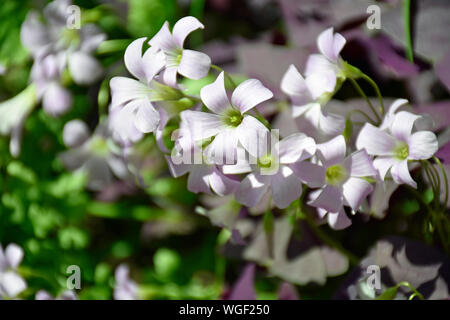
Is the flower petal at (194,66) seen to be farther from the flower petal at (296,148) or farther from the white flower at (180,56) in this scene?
the flower petal at (296,148)

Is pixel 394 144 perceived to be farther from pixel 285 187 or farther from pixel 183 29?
pixel 183 29

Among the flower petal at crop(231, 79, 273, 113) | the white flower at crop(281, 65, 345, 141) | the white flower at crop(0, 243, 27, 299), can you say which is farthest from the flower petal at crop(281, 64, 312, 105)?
the white flower at crop(0, 243, 27, 299)

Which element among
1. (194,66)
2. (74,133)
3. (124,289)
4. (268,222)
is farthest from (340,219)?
(74,133)

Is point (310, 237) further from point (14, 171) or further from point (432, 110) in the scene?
point (14, 171)

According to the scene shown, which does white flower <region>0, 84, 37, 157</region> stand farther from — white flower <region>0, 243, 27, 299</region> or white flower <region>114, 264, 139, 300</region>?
white flower <region>114, 264, 139, 300</region>

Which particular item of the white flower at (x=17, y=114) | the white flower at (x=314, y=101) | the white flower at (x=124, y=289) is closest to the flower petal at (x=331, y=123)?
the white flower at (x=314, y=101)
